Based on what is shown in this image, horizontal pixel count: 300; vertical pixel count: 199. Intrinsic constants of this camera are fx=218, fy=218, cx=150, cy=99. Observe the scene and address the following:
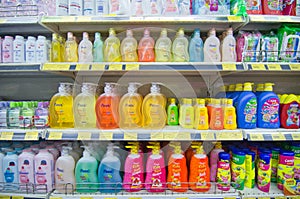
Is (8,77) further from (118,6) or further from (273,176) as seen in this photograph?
(273,176)

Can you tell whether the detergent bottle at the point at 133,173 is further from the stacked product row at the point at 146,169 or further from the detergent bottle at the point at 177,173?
the detergent bottle at the point at 177,173

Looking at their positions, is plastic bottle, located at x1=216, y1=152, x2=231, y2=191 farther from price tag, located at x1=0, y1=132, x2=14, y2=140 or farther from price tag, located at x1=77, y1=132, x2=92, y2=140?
price tag, located at x1=0, y1=132, x2=14, y2=140

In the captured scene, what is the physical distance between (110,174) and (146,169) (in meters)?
0.26

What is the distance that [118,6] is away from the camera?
5.11ft

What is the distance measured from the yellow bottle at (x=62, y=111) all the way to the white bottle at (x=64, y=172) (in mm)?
196

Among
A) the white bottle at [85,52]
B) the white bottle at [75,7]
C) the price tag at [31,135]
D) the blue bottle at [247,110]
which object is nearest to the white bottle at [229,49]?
the blue bottle at [247,110]

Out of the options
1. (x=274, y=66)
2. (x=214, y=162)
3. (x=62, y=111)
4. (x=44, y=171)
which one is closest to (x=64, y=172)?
(x=44, y=171)

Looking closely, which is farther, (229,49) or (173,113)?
(173,113)

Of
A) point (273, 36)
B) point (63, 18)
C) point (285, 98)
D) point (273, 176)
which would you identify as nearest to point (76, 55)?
point (63, 18)

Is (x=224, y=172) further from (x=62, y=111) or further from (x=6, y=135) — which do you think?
(x=6, y=135)

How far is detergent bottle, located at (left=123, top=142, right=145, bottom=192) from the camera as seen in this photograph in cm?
153

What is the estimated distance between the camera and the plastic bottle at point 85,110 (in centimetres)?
159

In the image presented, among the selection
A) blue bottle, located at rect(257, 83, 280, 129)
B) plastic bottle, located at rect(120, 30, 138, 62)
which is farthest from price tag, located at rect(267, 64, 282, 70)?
plastic bottle, located at rect(120, 30, 138, 62)

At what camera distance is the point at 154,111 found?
5.24 feet
